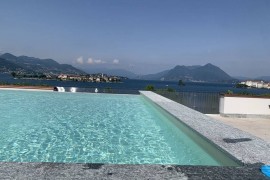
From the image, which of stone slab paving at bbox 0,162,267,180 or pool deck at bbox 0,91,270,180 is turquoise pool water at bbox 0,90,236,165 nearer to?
pool deck at bbox 0,91,270,180

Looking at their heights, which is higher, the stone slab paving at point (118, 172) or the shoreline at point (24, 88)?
the shoreline at point (24, 88)

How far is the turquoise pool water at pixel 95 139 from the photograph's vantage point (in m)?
5.35

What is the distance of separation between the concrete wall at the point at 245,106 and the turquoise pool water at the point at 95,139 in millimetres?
2980

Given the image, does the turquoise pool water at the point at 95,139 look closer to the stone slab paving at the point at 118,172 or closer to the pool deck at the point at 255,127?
the stone slab paving at the point at 118,172

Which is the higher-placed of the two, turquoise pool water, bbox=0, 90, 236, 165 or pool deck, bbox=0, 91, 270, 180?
pool deck, bbox=0, 91, 270, 180

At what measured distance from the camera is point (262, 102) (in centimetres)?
1165

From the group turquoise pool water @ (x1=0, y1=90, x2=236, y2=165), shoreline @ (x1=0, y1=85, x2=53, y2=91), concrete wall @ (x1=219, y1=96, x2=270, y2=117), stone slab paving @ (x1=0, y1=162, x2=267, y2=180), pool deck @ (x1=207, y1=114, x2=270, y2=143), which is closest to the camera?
stone slab paving @ (x1=0, y1=162, x2=267, y2=180)

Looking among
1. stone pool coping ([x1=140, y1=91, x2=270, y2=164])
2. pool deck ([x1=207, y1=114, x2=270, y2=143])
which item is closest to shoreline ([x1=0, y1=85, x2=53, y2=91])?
pool deck ([x1=207, y1=114, x2=270, y2=143])

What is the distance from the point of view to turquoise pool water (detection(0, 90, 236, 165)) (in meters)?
5.35

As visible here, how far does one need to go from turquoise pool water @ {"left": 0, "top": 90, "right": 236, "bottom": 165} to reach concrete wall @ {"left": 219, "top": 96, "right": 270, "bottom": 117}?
2980 millimetres

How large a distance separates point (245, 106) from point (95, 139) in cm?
736

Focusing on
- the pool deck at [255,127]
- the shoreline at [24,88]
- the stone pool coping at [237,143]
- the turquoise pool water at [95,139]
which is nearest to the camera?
the stone pool coping at [237,143]

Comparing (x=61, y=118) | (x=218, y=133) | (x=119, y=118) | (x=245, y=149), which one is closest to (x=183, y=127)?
(x=218, y=133)

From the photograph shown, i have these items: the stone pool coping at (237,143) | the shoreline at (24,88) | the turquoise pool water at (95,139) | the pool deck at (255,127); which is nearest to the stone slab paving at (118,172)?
the stone pool coping at (237,143)
